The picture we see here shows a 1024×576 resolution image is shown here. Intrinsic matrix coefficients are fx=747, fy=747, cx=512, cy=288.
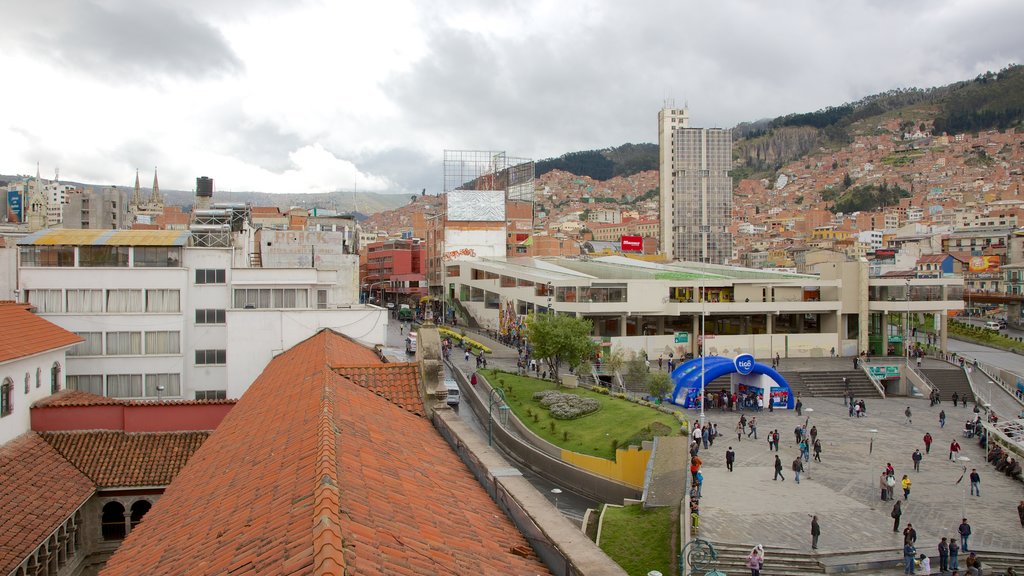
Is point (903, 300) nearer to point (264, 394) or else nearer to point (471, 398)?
point (471, 398)

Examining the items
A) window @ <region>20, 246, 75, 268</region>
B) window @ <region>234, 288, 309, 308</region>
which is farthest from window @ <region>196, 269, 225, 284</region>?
window @ <region>20, 246, 75, 268</region>

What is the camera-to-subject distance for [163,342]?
85.7 ft

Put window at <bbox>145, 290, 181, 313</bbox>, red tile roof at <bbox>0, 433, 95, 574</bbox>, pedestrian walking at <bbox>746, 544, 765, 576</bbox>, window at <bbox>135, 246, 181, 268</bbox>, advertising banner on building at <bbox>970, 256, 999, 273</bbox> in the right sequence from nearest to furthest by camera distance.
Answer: red tile roof at <bbox>0, 433, 95, 574</bbox> < pedestrian walking at <bbox>746, 544, 765, 576</bbox> < window at <bbox>145, 290, 181, 313</bbox> < window at <bbox>135, 246, 181, 268</bbox> < advertising banner on building at <bbox>970, 256, 999, 273</bbox>

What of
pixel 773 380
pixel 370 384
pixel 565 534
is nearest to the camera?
pixel 565 534

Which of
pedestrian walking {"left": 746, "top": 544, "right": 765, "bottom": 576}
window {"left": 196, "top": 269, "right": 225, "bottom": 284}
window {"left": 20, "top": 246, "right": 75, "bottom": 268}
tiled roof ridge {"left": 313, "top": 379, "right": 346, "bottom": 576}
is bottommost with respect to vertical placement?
pedestrian walking {"left": 746, "top": 544, "right": 765, "bottom": 576}

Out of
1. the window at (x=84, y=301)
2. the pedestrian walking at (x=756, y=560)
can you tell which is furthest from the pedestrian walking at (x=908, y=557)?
the window at (x=84, y=301)

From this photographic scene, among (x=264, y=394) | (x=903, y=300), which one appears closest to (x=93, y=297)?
(x=264, y=394)

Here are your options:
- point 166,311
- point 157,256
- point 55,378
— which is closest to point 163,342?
point 166,311

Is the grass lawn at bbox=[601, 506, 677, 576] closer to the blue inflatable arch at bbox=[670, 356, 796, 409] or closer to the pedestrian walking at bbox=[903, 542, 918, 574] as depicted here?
the pedestrian walking at bbox=[903, 542, 918, 574]

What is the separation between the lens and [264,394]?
15.4 meters

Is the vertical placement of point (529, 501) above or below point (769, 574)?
above

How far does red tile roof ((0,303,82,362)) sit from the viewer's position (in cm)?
1767

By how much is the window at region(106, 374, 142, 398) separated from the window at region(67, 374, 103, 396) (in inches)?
10.0

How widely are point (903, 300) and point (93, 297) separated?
46.4 m
